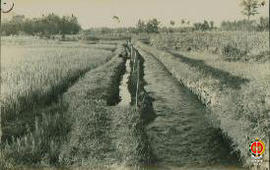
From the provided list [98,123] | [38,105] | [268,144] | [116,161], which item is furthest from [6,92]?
[268,144]

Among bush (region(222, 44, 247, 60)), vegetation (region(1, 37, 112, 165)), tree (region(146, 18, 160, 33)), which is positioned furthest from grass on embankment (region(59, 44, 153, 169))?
tree (region(146, 18, 160, 33))

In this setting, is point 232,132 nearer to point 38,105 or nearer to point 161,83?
point 38,105

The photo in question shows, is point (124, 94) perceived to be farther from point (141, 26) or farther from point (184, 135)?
point (141, 26)

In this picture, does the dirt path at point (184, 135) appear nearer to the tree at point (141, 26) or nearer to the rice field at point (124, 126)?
the rice field at point (124, 126)

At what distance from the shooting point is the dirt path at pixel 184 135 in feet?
22.6

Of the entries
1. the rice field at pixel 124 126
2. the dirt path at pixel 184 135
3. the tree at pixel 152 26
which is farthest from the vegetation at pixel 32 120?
the tree at pixel 152 26

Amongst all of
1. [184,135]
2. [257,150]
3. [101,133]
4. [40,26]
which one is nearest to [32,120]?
[101,133]

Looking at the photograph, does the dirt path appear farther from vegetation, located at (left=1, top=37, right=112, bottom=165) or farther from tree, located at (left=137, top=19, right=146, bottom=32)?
tree, located at (left=137, top=19, right=146, bottom=32)

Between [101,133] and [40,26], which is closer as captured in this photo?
[101,133]

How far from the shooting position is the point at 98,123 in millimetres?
8812

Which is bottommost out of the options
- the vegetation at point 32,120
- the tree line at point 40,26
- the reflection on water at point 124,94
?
the reflection on water at point 124,94

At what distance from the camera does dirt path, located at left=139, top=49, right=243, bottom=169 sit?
690cm

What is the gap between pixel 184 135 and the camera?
8508 millimetres

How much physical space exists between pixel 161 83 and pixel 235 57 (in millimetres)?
11231
